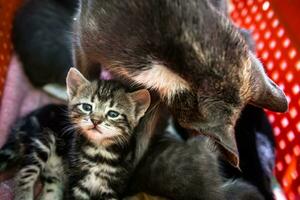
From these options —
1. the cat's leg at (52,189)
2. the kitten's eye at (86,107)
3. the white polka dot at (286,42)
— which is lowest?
→ the cat's leg at (52,189)

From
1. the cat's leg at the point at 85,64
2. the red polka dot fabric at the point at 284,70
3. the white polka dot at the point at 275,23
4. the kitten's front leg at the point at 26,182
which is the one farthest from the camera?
the white polka dot at the point at 275,23

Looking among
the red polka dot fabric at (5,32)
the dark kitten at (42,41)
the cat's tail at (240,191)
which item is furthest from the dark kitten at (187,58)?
Answer: the red polka dot fabric at (5,32)

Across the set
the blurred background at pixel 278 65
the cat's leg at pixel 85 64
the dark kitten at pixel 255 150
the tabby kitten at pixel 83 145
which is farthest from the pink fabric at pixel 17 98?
the dark kitten at pixel 255 150

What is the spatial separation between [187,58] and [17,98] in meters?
0.92

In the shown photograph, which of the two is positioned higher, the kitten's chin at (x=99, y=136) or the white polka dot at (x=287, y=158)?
the kitten's chin at (x=99, y=136)

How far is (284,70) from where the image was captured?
1765 millimetres

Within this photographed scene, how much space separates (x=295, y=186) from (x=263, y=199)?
28cm

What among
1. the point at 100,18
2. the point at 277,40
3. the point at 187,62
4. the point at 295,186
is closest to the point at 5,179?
the point at 100,18

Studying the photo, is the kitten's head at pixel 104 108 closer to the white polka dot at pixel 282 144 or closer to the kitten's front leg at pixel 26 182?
the kitten's front leg at pixel 26 182

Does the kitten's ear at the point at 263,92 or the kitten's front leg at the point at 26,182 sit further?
the kitten's front leg at the point at 26,182

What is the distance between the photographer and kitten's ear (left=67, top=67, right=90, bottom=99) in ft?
4.50

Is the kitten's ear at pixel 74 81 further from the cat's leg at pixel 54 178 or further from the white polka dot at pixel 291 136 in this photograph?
the white polka dot at pixel 291 136

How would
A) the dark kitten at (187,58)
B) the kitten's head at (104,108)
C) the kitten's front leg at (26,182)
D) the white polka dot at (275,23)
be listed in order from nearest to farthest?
1. the dark kitten at (187,58)
2. the kitten's head at (104,108)
3. the kitten's front leg at (26,182)
4. the white polka dot at (275,23)

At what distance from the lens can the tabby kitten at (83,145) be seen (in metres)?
1.32
